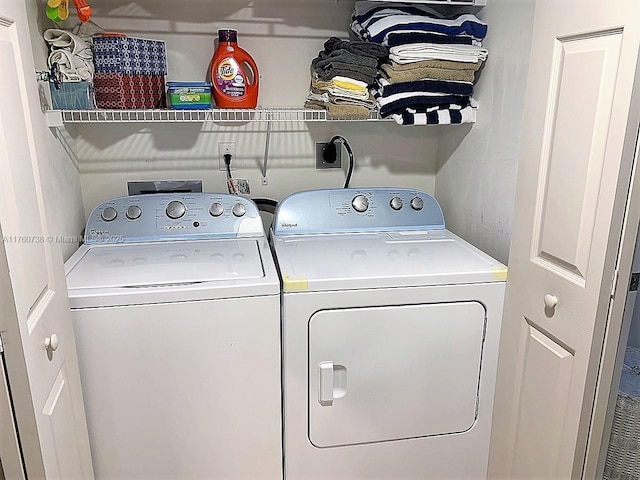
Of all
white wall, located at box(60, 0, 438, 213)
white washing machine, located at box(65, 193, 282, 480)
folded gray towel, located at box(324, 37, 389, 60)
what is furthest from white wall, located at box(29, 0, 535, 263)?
white washing machine, located at box(65, 193, 282, 480)

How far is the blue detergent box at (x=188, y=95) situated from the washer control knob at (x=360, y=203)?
0.69 metres

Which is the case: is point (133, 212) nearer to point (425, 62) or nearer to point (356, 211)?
point (356, 211)

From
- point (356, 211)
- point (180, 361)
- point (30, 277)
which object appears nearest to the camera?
point (30, 277)

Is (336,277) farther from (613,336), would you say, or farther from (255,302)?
(613,336)

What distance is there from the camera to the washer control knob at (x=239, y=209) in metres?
2.01

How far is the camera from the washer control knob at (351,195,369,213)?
81.4 inches

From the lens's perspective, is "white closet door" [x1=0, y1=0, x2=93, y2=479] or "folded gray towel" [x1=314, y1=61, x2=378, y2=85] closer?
"white closet door" [x1=0, y1=0, x2=93, y2=479]

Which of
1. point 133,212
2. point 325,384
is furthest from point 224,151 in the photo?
point 325,384

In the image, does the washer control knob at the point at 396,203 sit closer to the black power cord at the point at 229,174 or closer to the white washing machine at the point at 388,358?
the white washing machine at the point at 388,358

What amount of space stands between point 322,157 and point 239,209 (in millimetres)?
492

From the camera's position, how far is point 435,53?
185cm

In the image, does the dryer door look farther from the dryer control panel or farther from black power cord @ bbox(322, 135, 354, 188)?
black power cord @ bbox(322, 135, 354, 188)

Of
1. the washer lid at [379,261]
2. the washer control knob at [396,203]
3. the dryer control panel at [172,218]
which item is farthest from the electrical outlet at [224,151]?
the washer control knob at [396,203]

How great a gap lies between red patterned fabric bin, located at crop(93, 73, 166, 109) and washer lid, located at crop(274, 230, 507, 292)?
704mm
